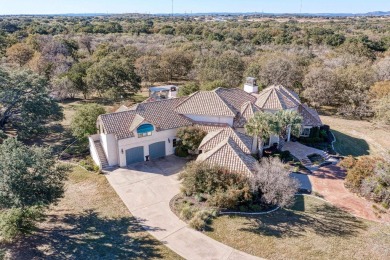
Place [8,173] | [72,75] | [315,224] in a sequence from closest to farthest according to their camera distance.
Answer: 1. [8,173]
2. [315,224]
3. [72,75]

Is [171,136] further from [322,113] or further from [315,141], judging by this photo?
[322,113]

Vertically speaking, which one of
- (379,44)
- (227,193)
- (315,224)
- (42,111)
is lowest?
(315,224)

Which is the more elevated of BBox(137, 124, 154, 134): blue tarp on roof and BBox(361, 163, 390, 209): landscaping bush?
BBox(137, 124, 154, 134): blue tarp on roof

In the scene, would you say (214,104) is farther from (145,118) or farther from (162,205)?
(162,205)

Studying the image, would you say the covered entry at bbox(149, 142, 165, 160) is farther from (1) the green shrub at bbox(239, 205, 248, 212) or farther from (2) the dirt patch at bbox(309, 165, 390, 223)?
(2) the dirt patch at bbox(309, 165, 390, 223)

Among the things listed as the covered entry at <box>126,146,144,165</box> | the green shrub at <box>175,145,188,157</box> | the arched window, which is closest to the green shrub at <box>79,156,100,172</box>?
the covered entry at <box>126,146,144,165</box>

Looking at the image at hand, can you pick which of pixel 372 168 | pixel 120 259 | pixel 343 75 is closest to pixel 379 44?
pixel 343 75

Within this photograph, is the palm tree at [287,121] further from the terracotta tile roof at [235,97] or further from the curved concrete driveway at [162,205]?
→ the curved concrete driveway at [162,205]
